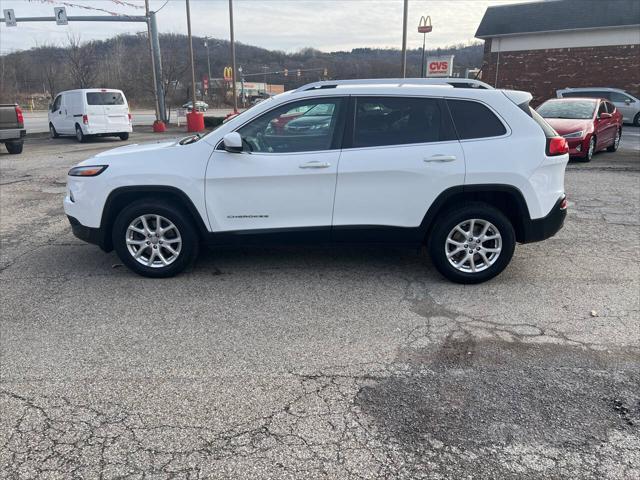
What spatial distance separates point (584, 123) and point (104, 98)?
16789 mm

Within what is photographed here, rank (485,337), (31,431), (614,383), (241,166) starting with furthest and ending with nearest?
(241,166)
(485,337)
(614,383)
(31,431)

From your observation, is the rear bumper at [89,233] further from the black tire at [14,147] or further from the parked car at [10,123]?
the black tire at [14,147]

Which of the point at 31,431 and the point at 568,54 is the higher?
the point at 568,54

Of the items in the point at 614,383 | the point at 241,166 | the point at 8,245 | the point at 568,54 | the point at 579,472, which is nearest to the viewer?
the point at 579,472

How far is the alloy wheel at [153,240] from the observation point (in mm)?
5016

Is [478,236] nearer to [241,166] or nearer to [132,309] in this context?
[241,166]

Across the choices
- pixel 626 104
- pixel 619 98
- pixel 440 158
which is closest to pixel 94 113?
pixel 440 158

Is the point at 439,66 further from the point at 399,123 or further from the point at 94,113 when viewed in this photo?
the point at 399,123

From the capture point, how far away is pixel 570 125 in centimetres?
1253

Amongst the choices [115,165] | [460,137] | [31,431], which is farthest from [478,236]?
[31,431]

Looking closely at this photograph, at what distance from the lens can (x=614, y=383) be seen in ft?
10.9

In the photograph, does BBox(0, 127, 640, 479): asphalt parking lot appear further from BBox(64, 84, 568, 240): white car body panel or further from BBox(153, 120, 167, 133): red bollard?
BBox(153, 120, 167, 133): red bollard

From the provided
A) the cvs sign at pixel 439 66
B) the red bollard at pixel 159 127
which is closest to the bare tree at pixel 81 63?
the red bollard at pixel 159 127

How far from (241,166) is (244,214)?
0.45m
